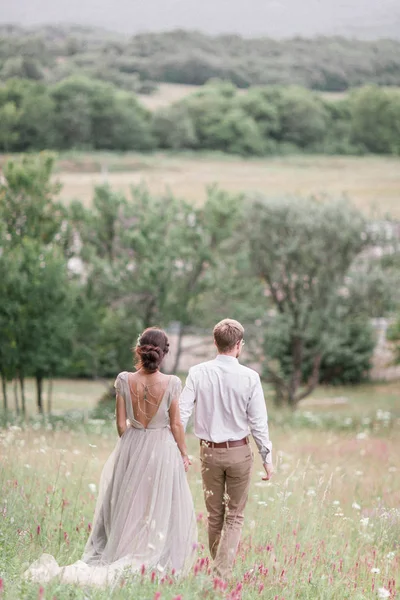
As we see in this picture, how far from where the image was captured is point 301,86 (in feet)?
182

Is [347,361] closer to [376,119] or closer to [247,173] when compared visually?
[247,173]

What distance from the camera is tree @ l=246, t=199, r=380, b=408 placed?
20469 mm

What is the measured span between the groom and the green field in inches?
1545

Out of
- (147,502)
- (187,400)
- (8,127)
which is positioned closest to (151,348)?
(187,400)

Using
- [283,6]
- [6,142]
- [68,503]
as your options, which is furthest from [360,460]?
[283,6]

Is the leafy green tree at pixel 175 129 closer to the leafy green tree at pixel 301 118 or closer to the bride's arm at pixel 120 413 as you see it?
the leafy green tree at pixel 301 118

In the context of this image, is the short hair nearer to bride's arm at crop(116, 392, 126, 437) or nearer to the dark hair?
the dark hair

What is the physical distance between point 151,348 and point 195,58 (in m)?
58.2

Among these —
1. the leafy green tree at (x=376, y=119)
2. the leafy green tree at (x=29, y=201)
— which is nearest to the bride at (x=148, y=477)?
the leafy green tree at (x=29, y=201)

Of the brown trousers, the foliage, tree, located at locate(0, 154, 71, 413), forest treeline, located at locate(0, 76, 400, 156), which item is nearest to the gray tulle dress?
the brown trousers

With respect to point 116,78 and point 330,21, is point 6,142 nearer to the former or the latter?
point 116,78

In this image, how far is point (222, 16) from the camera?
70.4 metres

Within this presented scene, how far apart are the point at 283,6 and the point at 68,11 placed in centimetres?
1966

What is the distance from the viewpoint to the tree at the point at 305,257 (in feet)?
67.2
